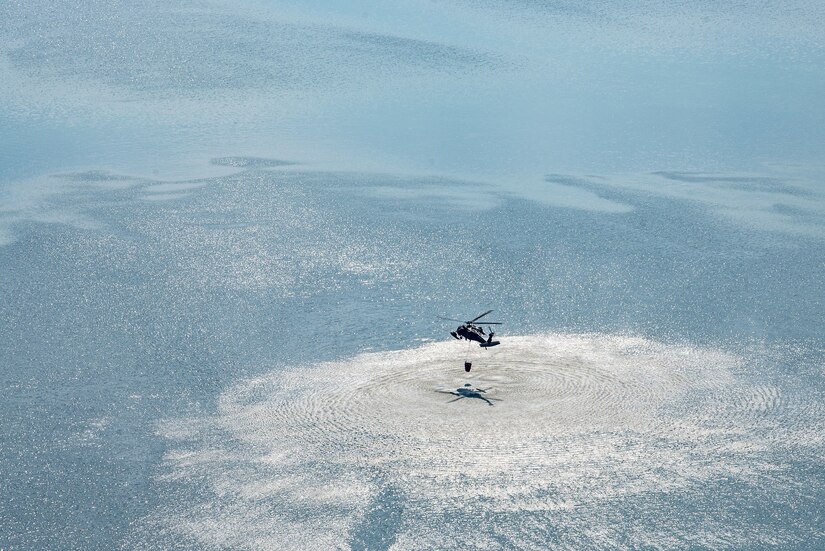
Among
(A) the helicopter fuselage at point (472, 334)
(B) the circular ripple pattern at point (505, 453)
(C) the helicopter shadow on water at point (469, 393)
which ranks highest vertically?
(A) the helicopter fuselage at point (472, 334)

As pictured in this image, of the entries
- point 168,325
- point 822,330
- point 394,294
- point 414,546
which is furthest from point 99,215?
point 822,330

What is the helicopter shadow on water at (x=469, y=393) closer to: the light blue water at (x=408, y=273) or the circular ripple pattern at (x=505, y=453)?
the circular ripple pattern at (x=505, y=453)

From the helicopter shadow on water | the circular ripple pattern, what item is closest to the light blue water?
the circular ripple pattern

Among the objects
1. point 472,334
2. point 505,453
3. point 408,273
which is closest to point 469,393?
point 472,334

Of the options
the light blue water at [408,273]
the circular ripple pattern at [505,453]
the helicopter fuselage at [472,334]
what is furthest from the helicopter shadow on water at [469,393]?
the helicopter fuselage at [472,334]

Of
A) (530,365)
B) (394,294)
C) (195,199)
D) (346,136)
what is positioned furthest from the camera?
(346,136)

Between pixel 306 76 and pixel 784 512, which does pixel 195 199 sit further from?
pixel 784 512

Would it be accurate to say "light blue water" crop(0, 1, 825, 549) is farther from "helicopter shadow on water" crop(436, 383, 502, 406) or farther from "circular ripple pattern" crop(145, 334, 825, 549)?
"helicopter shadow on water" crop(436, 383, 502, 406)
